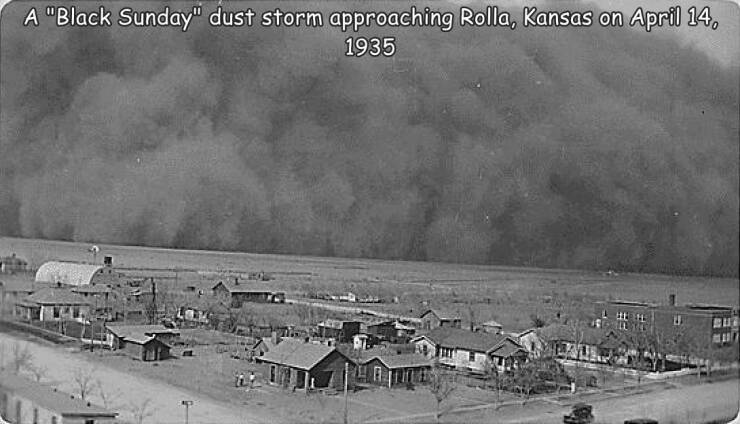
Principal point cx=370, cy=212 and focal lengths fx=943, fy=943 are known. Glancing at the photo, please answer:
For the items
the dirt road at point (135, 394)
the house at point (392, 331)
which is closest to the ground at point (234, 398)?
the dirt road at point (135, 394)

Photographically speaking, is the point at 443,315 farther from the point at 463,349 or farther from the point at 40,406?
the point at 40,406

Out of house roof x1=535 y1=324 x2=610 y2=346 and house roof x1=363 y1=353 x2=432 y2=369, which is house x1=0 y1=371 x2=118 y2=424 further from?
house roof x1=535 y1=324 x2=610 y2=346

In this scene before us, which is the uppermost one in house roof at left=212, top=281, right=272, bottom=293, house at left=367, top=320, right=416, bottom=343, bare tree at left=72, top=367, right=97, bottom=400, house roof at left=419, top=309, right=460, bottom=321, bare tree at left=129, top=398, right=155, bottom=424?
house roof at left=212, top=281, right=272, bottom=293

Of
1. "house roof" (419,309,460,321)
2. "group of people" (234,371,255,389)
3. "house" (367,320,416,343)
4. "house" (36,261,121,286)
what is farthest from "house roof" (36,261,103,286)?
"house roof" (419,309,460,321)

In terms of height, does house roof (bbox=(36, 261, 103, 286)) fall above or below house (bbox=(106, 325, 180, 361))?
above

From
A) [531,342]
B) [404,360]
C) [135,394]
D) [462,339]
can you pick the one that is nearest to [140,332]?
[135,394]
